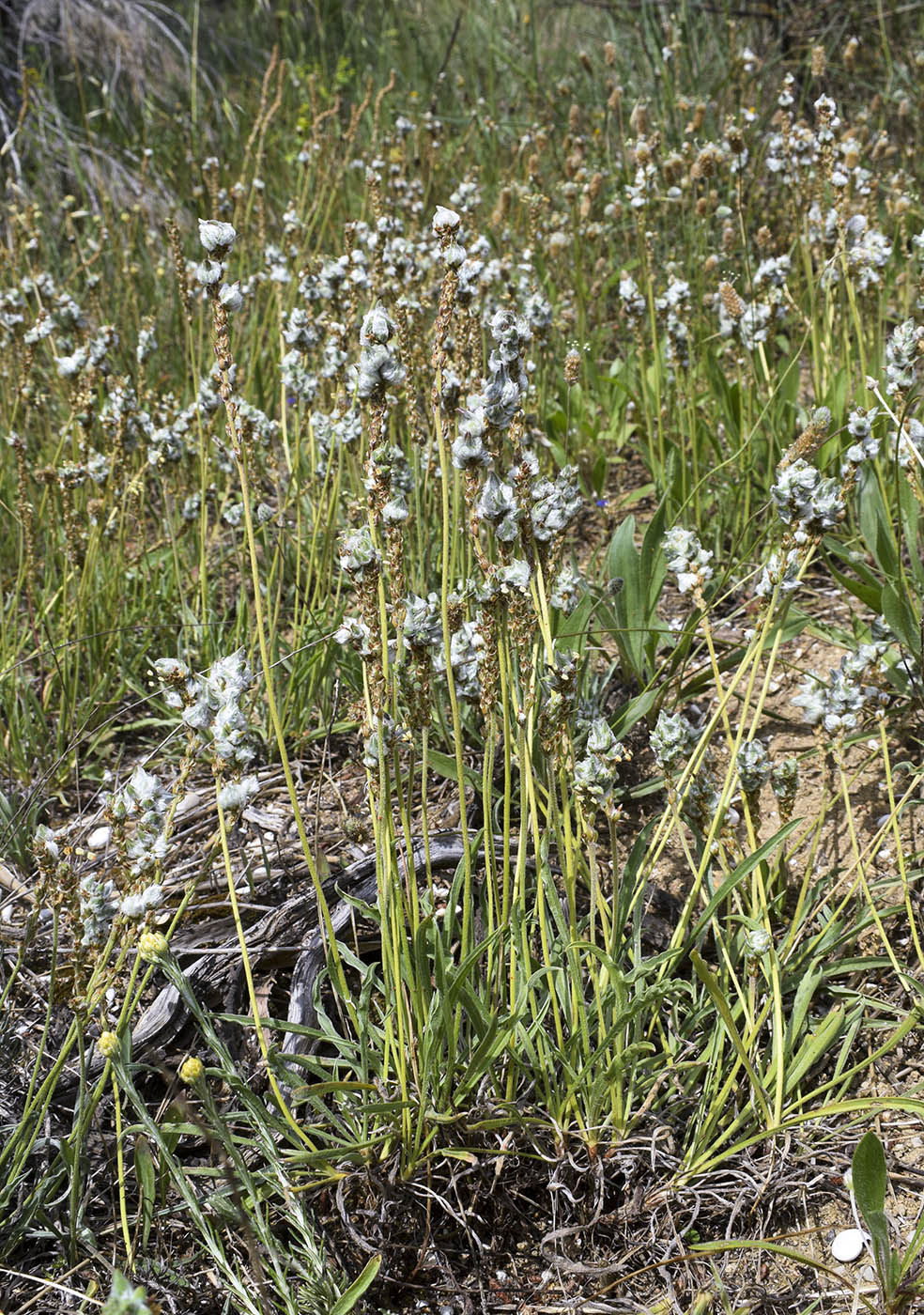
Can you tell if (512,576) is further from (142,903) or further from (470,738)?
(470,738)

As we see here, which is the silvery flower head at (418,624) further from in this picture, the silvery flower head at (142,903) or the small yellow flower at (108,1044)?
the small yellow flower at (108,1044)

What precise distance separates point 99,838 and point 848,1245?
140 cm

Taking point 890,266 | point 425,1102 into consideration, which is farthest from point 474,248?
point 425,1102

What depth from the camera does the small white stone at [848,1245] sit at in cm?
131

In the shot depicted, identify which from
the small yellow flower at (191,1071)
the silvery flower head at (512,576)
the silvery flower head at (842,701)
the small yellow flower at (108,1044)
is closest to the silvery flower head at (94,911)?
the small yellow flower at (108,1044)

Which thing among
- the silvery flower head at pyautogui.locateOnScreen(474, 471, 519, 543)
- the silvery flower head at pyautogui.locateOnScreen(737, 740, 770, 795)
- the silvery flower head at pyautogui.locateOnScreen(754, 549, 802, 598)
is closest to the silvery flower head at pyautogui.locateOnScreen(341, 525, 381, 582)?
the silvery flower head at pyautogui.locateOnScreen(474, 471, 519, 543)

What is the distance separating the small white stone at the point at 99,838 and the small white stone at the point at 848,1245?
1347 millimetres

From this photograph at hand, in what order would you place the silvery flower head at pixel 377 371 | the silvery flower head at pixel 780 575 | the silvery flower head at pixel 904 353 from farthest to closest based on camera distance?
1. the silvery flower head at pixel 904 353
2. the silvery flower head at pixel 780 575
3. the silvery flower head at pixel 377 371

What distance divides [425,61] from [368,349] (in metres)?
5.99

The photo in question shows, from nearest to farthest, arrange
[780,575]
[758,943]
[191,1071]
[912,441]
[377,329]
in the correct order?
[191,1071] → [377,329] → [780,575] → [758,943] → [912,441]

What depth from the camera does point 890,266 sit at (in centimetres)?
317

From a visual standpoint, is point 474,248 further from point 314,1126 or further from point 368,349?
point 314,1126

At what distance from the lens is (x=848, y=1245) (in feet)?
4.33

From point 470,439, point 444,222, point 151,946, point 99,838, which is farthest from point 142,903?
point 99,838
